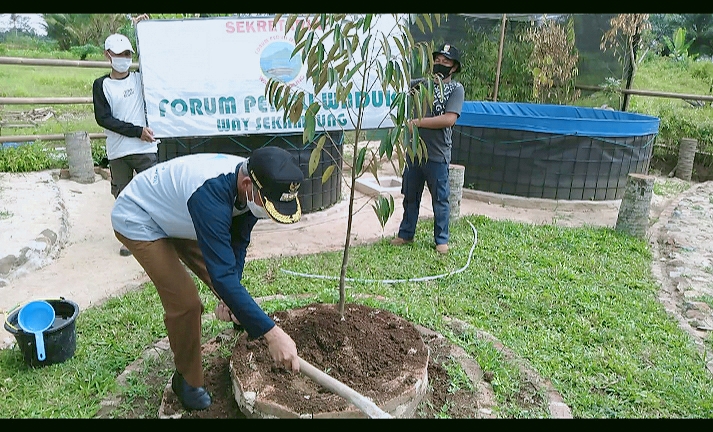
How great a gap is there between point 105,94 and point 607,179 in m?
5.58

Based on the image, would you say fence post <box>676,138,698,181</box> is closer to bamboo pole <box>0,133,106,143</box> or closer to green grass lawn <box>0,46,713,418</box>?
green grass lawn <box>0,46,713,418</box>

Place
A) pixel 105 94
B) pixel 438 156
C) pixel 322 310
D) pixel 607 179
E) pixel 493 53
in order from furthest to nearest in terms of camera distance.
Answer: pixel 493 53 → pixel 607 179 → pixel 438 156 → pixel 105 94 → pixel 322 310

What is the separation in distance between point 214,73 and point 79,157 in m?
2.65

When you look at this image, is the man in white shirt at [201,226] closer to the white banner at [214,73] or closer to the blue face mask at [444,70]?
the blue face mask at [444,70]


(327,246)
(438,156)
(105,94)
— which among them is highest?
(105,94)

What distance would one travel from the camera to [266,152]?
2084 millimetres

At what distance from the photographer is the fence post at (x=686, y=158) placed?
8.07 m

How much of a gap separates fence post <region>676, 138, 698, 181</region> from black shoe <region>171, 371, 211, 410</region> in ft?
26.7

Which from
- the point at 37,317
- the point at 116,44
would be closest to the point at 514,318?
the point at 37,317

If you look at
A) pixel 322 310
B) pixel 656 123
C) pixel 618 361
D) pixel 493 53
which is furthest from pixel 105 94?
pixel 493 53

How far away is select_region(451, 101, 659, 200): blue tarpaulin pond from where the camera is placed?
645cm

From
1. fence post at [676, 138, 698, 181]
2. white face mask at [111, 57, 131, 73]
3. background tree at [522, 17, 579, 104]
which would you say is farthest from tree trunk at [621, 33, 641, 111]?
white face mask at [111, 57, 131, 73]

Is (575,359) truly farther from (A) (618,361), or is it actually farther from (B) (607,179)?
(B) (607,179)

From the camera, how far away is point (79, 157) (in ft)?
21.4
